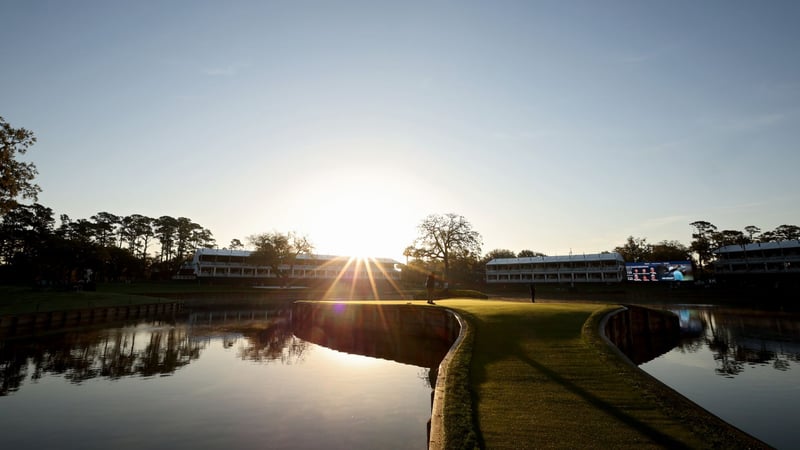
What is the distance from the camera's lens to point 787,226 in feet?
358

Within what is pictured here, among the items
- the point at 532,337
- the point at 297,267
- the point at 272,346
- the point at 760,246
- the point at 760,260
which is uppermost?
the point at 760,246

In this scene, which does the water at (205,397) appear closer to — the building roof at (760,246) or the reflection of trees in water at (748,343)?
the reflection of trees in water at (748,343)

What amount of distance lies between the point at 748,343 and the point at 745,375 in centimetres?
1017

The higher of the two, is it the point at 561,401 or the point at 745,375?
the point at 561,401

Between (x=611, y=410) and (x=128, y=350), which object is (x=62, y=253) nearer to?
(x=128, y=350)

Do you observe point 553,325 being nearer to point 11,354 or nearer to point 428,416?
point 428,416

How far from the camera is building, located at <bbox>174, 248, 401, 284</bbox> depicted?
96938 millimetres

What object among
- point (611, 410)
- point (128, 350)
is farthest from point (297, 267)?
point (611, 410)

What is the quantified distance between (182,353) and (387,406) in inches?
630

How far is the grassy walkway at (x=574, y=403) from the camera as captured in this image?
22.0 feet

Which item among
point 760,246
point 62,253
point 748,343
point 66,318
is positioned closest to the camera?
point 748,343

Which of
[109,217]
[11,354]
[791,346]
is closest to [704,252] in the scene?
[791,346]

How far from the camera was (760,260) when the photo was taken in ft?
282

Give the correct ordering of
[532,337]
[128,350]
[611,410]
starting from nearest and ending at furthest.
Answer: [611,410] → [532,337] → [128,350]
